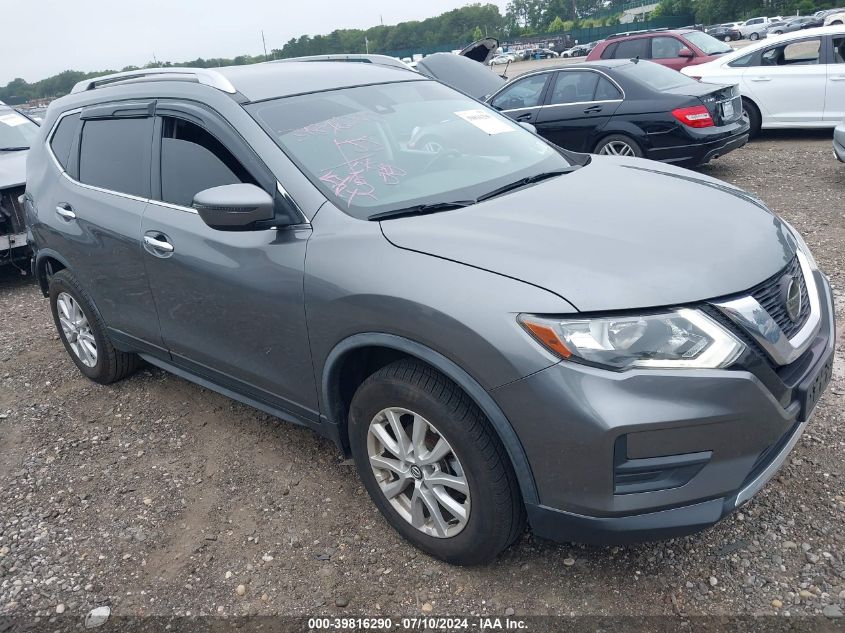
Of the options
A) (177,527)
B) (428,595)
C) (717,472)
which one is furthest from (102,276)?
(717,472)

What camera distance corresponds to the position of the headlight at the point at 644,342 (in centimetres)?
208

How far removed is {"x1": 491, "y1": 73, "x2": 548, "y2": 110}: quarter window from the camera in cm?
915

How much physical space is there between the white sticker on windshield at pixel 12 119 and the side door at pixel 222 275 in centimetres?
607

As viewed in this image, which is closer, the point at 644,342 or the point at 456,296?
the point at 644,342

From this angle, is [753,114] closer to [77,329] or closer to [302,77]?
[302,77]

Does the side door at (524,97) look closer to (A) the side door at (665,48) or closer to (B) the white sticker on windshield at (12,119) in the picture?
(A) the side door at (665,48)

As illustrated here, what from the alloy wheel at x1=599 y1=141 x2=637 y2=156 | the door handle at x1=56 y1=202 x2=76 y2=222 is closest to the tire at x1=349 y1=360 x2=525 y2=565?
the door handle at x1=56 y1=202 x2=76 y2=222

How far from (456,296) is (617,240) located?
58 cm

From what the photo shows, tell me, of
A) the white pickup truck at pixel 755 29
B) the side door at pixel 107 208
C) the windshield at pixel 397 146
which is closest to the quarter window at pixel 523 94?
the windshield at pixel 397 146

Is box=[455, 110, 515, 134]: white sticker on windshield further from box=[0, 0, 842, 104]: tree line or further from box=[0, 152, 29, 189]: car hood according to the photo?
box=[0, 0, 842, 104]: tree line

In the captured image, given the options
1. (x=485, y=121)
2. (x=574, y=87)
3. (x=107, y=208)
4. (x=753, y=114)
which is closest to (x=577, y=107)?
(x=574, y=87)

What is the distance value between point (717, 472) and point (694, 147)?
644cm

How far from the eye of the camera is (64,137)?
13.9ft

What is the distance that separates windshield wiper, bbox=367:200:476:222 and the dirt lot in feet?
2.62
